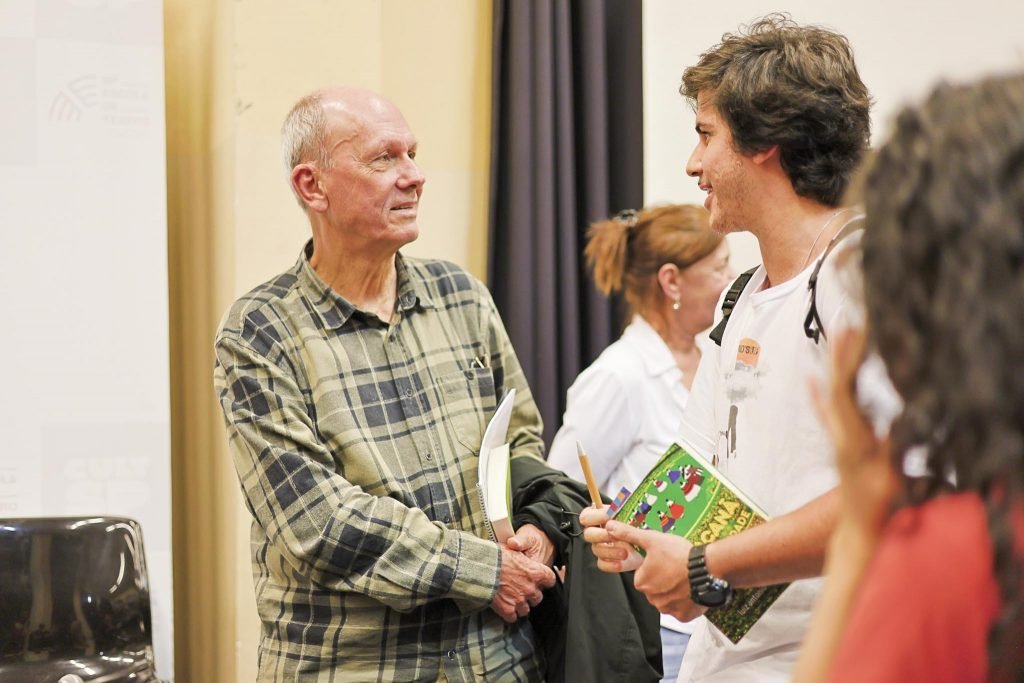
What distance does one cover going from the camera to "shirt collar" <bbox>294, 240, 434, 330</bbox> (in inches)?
81.6

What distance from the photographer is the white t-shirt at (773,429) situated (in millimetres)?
1488

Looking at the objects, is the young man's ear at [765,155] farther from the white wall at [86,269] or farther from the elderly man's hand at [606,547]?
the white wall at [86,269]

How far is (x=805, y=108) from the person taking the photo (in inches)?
62.9

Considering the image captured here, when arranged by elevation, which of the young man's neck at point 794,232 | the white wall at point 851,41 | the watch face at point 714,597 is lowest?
the watch face at point 714,597

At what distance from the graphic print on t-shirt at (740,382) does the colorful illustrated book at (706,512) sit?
0.51 feet

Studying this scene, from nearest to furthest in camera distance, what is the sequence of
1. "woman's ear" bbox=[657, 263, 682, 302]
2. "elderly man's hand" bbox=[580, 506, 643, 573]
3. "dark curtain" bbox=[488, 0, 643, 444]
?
"elderly man's hand" bbox=[580, 506, 643, 573], "woman's ear" bbox=[657, 263, 682, 302], "dark curtain" bbox=[488, 0, 643, 444]

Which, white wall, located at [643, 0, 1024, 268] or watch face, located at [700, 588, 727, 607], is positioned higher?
white wall, located at [643, 0, 1024, 268]

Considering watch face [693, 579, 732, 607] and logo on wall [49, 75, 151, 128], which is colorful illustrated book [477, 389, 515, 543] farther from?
logo on wall [49, 75, 151, 128]

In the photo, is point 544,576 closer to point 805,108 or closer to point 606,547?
point 606,547

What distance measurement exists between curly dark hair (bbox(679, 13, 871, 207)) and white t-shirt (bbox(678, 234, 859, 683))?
0.55 feet

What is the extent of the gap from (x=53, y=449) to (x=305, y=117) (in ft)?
4.28

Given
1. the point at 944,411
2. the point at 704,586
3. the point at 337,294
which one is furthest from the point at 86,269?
the point at 944,411

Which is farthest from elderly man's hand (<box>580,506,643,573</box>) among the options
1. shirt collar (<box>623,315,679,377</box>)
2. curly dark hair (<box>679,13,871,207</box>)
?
shirt collar (<box>623,315,679,377</box>)

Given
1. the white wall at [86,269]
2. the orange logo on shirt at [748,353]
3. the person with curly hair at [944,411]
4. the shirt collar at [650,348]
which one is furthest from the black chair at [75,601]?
the person with curly hair at [944,411]
